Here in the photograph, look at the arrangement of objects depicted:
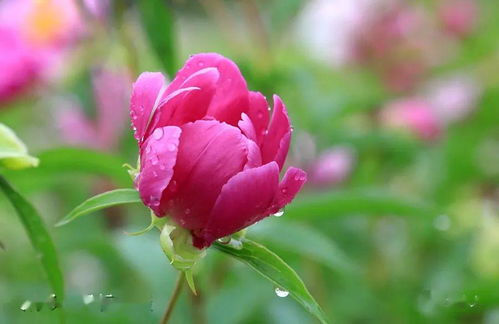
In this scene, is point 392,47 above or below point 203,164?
below

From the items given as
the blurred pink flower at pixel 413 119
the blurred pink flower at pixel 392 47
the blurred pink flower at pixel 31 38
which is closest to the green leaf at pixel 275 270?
the blurred pink flower at pixel 31 38

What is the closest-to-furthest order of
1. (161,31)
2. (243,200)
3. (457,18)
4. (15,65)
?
(243,200)
(161,31)
(15,65)
(457,18)

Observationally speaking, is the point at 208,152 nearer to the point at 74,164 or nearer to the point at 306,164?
the point at 74,164

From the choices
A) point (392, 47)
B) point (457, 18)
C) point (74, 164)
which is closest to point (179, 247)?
point (74, 164)

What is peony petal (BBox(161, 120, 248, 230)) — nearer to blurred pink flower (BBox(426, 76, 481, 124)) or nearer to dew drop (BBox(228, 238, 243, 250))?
dew drop (BBox(228, 238, 243, 250))

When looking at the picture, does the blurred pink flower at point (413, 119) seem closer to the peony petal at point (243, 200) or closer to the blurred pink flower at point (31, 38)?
the blurred pink flower at point (31, 38)

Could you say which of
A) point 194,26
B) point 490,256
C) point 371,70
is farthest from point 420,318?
point 194,26
